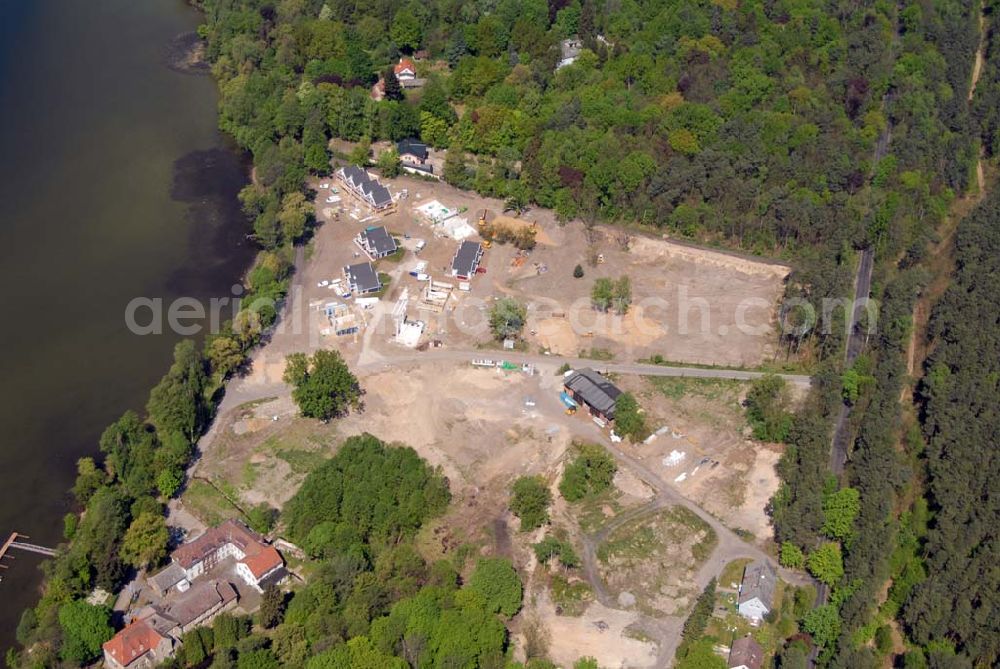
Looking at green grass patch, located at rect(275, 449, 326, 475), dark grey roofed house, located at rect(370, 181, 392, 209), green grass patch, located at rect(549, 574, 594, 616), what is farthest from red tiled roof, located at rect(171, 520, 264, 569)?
dark grey roofed house, located at rect(370, 181, 392, 209)

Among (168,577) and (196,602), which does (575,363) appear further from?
(168,577)

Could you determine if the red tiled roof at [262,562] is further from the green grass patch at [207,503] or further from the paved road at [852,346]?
the paved road at [852,346]

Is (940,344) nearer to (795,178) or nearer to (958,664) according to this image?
(795,178)

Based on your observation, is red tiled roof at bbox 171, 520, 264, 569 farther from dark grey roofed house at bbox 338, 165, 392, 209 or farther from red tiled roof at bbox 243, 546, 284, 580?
dark grey roofed house at bbox 338, 165, 392, 209

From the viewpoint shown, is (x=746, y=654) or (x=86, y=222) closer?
(x=746, y=654)

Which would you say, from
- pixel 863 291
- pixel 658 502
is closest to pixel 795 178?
pixel 863 291

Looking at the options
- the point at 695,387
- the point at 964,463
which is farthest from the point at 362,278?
the point at 964,463

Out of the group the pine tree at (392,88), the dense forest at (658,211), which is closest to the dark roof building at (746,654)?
the dense forest at (658,211)
